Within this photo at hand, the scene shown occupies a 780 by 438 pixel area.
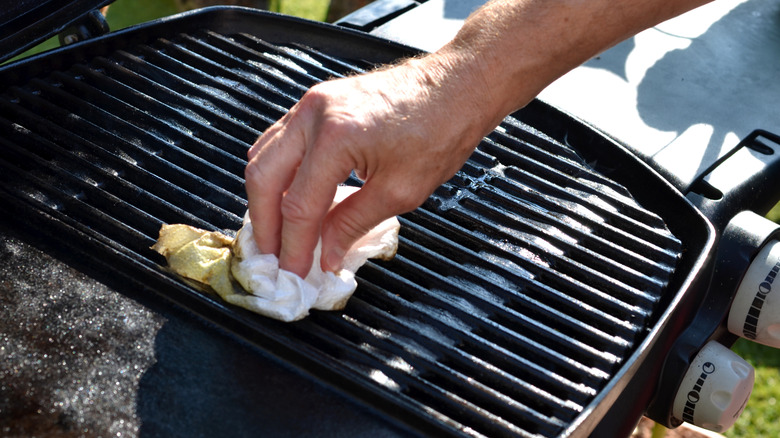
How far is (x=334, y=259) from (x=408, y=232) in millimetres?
233

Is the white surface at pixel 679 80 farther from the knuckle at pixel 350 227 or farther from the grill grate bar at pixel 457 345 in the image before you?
the knuckle at pixel 350 227

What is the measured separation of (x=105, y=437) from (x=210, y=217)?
501 millimetres

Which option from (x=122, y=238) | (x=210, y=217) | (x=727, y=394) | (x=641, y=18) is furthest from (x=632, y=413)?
(x=122, y=238)

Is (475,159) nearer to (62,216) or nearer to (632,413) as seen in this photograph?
(632,413)

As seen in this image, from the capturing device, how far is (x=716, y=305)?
1502 mm

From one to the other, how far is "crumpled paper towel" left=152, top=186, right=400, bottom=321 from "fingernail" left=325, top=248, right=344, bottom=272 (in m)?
0.01

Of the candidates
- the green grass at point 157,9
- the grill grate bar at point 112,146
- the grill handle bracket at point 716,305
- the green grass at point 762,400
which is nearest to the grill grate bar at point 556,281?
the grill handle bracket at point 716,305

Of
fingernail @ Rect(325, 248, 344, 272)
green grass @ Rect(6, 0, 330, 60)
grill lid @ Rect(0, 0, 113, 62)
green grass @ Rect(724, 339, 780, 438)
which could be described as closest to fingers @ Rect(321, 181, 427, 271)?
fingernail @ Rect(325, 248, 344, 272)

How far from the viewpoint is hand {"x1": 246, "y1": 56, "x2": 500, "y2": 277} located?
3.81 ft

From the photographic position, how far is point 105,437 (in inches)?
41.9

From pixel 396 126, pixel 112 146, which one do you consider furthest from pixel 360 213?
pixel 112 146

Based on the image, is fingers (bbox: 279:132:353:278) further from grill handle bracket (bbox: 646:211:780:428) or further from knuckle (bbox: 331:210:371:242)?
grill handle bracket (bbox: 646:211:780:428)

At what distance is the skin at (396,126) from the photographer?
117 centimetres

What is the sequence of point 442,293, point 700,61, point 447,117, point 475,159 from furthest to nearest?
point 700,61
point 475,159
point 442,293
point 447,117
